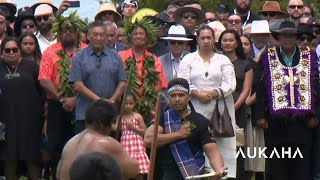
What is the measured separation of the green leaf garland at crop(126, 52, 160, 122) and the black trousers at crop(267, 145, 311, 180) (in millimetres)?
1784

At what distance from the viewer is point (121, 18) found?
19.6 m

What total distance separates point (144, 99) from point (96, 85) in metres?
0.73

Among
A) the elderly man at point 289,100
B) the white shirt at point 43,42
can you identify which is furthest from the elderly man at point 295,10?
the white shirt at point 43,42

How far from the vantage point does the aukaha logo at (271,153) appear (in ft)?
53.3

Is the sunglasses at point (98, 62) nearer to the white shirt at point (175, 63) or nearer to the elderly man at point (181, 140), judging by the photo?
the white shirt at point (175, 63)

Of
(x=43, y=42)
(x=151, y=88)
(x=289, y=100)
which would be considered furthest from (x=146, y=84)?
(x=43, y=42)

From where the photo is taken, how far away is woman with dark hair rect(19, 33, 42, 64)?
1678 centimetres

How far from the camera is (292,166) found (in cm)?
1625

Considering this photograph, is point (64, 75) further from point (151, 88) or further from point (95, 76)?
point (151, 88)

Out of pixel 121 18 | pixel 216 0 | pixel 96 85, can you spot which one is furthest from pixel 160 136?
pixel 216 0

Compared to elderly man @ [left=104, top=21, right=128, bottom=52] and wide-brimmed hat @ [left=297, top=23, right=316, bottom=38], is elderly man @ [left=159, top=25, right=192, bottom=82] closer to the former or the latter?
elderly man @ [left=104, top=21, right=128, bottom=52]

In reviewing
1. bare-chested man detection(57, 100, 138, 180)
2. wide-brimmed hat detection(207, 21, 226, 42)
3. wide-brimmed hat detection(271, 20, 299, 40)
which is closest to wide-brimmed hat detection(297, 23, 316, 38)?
wide-brimmed hat detection(207, 21, 226, 42)

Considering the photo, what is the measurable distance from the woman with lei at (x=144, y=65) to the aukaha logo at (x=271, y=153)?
1.53 metres

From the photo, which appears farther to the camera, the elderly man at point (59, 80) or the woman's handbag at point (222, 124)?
the elderly man at point (59, 80)
